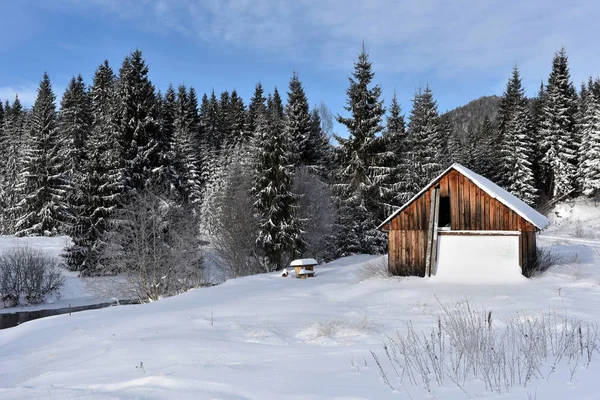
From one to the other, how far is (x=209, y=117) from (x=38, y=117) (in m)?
27.5

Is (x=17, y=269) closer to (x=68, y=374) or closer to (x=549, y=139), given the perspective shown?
(x=68, y=374)

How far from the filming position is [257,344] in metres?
7.86

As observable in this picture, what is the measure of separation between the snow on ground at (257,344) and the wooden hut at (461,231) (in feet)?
5.72

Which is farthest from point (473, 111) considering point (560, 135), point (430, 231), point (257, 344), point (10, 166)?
point (257, 344)

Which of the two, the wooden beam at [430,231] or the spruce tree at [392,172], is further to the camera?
the spruce tree at [392,172]

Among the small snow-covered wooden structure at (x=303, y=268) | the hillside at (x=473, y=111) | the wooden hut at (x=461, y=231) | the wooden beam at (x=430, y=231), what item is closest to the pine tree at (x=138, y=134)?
the small snow-covered wooden structure at (x=303, y=268)

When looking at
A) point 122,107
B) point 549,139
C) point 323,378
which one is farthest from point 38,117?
point 549,139

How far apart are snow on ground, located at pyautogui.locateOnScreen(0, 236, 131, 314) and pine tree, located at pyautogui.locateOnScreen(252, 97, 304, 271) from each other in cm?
1006

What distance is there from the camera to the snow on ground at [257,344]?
16.4 ft

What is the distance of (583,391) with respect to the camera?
4492mm

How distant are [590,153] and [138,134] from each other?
4132 centimetres

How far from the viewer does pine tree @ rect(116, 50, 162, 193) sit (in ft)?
101

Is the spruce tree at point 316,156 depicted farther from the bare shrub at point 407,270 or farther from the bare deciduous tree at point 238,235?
the bare shrub at point 407,270

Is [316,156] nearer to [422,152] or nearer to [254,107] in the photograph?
[422,152]
